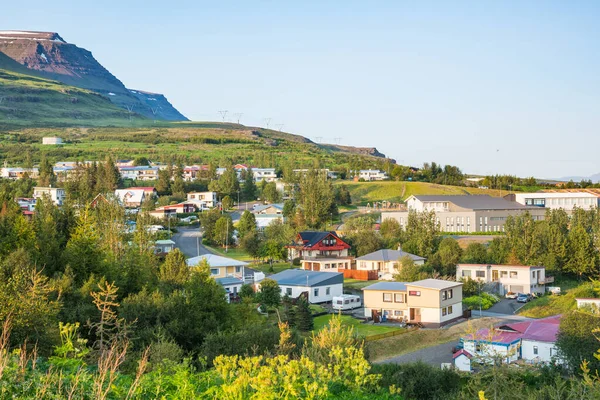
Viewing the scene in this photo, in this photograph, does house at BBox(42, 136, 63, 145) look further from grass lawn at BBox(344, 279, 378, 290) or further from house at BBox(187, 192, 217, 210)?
grass lawn at BBox(344, 279, 378, 290)

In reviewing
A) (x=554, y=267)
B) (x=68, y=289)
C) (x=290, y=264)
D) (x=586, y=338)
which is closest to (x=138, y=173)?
(x=290, y=264)

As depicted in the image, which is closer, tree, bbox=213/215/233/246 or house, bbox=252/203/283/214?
tree, bbox=213/215/233/246

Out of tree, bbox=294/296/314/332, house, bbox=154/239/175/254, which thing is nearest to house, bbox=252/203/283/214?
house, bbox=154/239/175/254

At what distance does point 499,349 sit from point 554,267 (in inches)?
783

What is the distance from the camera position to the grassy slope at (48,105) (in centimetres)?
14325

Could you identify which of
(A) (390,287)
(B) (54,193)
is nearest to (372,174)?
(B) (54,193)

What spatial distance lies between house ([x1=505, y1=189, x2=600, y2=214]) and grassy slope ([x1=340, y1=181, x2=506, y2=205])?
6.81m

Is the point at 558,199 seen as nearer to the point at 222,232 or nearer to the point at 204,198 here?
the point at 222,232

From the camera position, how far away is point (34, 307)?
13922mm

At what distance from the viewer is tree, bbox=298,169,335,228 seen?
58.1m

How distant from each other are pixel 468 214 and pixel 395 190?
19301 mm

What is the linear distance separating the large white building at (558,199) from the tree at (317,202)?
71.5ft

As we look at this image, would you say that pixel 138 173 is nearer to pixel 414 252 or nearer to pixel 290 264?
pixel 290 264

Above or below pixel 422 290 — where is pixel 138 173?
above
